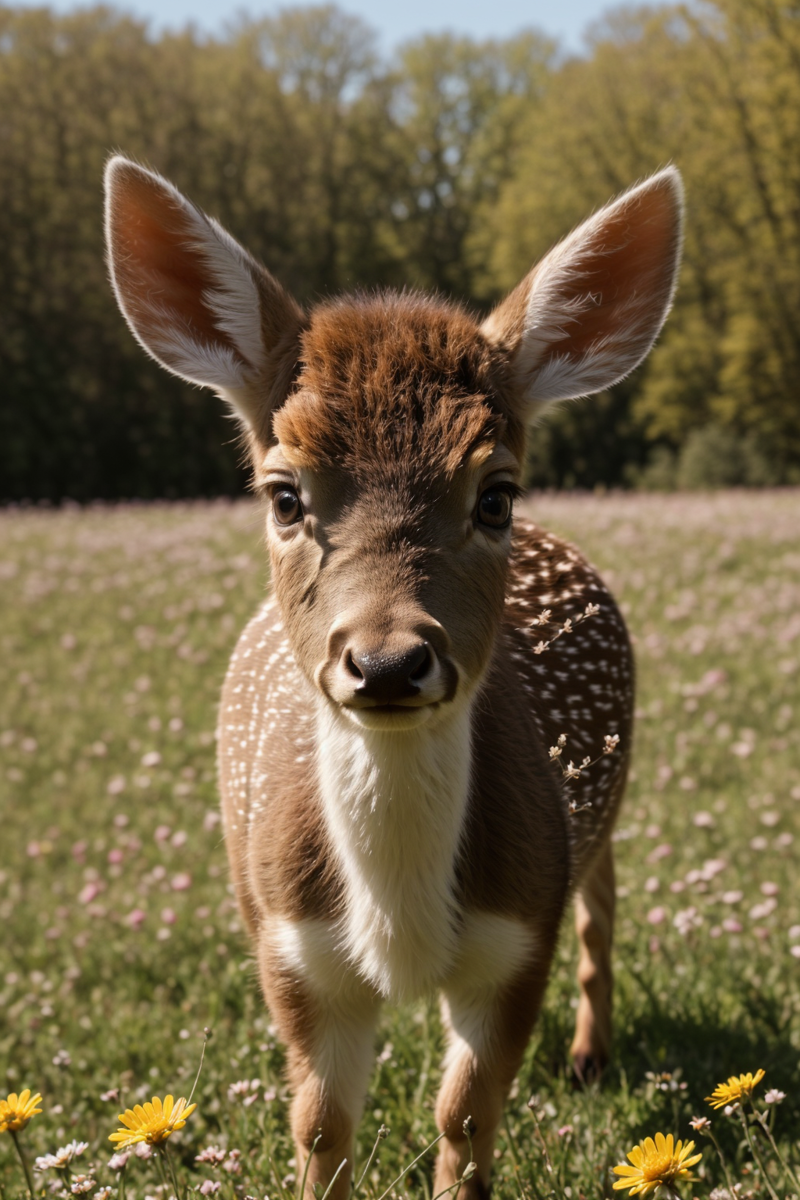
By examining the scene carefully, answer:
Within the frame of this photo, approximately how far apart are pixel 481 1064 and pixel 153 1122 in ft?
3.65

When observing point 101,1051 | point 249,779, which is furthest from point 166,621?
point 249,779

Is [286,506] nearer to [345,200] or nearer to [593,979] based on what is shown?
[593,979]

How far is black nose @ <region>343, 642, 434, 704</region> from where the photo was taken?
89.1 inches

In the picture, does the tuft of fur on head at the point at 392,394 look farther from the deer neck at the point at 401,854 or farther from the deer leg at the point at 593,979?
the deer leg at the point at 593,979

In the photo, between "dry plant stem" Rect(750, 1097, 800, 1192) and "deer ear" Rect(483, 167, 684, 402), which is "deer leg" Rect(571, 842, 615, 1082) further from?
"deer ear" Rect(483, 167, 684, 402)

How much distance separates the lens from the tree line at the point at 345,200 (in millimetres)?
34000

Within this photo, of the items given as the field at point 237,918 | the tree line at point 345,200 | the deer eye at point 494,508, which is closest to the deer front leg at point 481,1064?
the field at point 237,918

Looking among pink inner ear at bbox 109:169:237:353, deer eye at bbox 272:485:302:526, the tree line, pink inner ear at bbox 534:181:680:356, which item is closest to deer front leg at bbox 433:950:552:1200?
deer eye at bbox 272:485:302:526

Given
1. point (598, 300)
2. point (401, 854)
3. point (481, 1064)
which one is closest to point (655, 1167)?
point (481, 1064)

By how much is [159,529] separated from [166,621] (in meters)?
5.98

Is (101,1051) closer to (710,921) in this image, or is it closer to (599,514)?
(710,921)

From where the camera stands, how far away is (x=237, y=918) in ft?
18.8

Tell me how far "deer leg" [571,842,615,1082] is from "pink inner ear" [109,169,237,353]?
2.52 m

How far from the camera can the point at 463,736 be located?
9.87 feet
